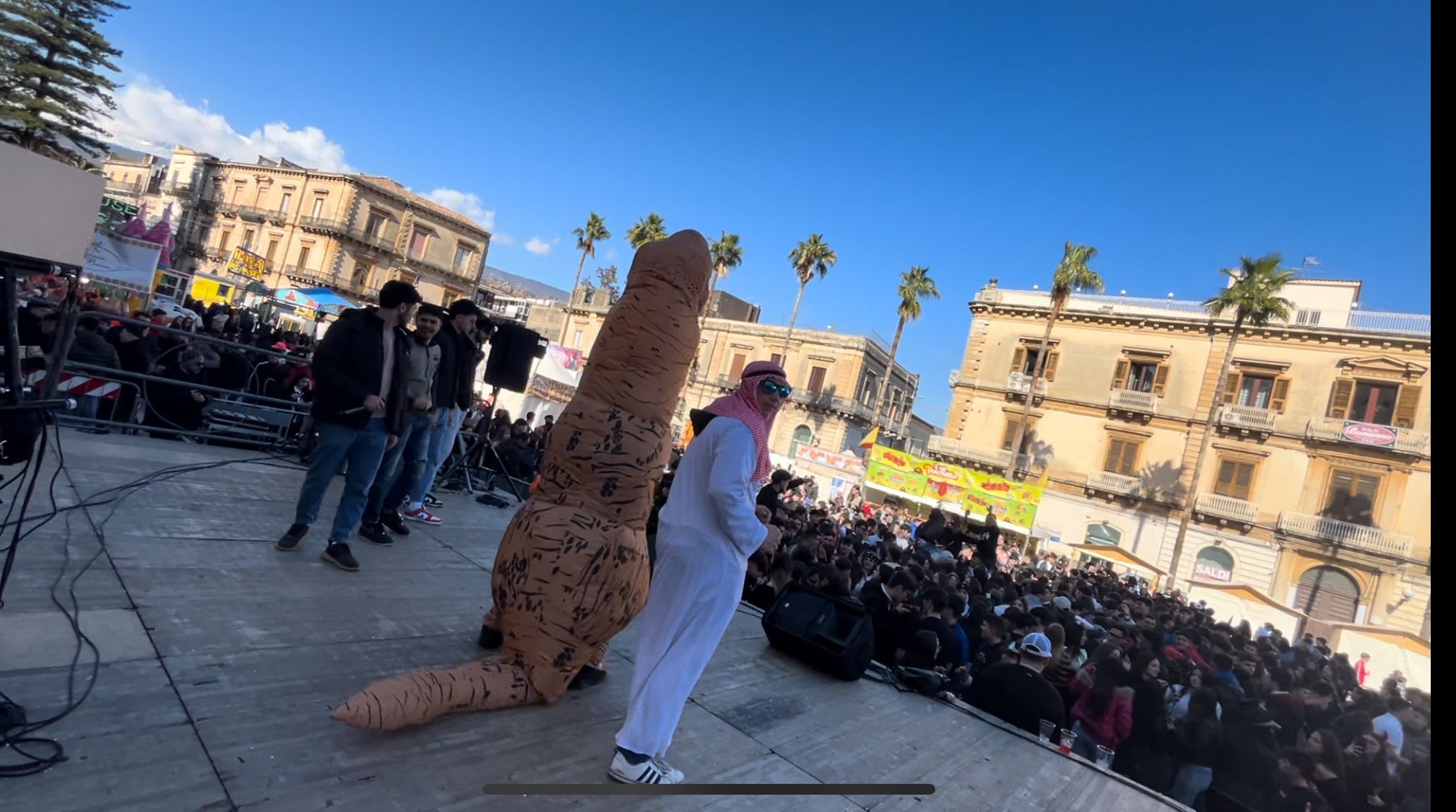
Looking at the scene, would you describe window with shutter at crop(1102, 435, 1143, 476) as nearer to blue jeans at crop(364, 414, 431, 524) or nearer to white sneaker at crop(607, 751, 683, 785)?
blue jeans at crop(364, 414, 431, 524)

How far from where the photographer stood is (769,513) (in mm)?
4125

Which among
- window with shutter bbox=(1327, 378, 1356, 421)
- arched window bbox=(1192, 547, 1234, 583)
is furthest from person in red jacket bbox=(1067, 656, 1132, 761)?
window with shutter bbox=(1327, 378, 1356, 421)

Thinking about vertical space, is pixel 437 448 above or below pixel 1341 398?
below

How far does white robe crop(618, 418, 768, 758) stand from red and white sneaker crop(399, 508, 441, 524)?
11.5 ft

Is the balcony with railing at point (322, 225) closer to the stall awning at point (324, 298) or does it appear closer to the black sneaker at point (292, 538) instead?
the stall awning at point (324, 298)

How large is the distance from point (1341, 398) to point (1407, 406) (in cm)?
175

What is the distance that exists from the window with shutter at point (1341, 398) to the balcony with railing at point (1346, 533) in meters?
3.78

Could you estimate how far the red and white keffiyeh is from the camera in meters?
2.91

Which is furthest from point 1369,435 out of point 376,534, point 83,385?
point 83,385

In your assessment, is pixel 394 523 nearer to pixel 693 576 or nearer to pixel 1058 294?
pixel 693 576

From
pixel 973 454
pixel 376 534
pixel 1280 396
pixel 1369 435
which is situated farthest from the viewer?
pixel 973 454

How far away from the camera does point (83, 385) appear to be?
6230 mm

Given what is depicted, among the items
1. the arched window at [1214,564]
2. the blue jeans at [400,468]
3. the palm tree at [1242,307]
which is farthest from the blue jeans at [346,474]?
the arched window at [1214,564]
